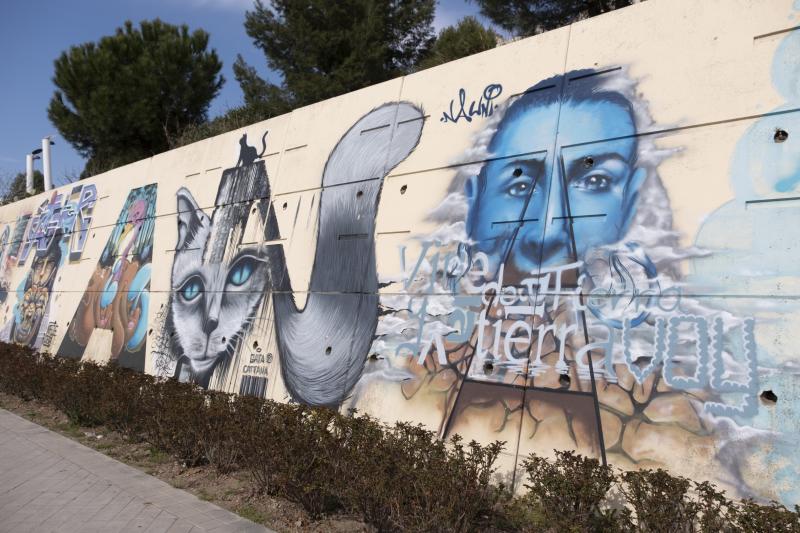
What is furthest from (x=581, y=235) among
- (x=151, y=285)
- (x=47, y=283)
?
(x=47, y=283)

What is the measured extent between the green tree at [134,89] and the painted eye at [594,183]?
56.3 ft

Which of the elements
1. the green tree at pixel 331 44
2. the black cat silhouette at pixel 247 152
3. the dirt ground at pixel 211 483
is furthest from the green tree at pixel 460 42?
the dirt ground at pixel 211 483

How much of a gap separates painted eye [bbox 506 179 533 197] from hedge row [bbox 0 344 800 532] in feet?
6.80

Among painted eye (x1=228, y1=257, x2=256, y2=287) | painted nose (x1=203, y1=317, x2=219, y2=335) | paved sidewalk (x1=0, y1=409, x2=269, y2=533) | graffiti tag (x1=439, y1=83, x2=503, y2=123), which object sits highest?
graffiti tag (x1=439, y1=83, x2=503, y2=123)

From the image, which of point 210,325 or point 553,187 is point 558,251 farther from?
point 210,325

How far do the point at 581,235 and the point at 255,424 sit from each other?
119 inches

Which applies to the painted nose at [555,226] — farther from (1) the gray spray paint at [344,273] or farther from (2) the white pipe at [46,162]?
(2) the white pipe at [46,162]

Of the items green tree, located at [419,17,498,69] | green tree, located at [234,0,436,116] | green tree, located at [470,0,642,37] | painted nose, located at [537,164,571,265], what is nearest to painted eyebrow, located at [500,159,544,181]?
painted nose, located at [537,164,571,265]

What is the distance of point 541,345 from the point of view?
4973 mm

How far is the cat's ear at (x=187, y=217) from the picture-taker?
33.4 ft

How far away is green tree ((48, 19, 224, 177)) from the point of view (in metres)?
20.4

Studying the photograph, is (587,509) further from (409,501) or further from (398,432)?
(398,432)

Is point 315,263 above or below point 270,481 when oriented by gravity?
above

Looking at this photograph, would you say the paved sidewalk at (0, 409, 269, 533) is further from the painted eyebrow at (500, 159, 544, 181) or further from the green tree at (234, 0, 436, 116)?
the green tree at (234, 0, 436, 116)
